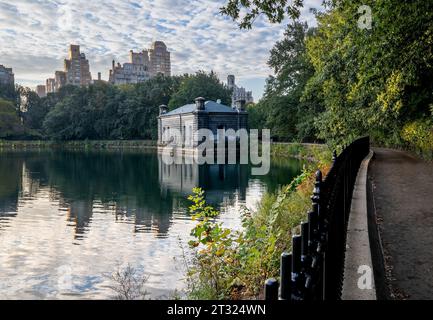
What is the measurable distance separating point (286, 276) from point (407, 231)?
5.94 m

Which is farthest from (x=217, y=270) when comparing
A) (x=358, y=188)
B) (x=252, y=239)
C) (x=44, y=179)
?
(x=44, y=179)

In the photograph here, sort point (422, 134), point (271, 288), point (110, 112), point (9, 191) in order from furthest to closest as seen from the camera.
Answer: point (110, 112)
point (9, 191)
point (422, 134)
point (271, 288)

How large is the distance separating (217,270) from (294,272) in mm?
6040

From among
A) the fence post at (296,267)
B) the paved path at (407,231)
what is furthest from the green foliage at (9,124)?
the fence post at (296,267)

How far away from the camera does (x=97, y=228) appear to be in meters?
14.9

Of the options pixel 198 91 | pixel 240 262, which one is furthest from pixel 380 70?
pixel 198 91

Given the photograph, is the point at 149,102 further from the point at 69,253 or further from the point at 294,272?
the point at 294,272

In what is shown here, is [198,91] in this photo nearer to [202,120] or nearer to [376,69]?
[202,120]

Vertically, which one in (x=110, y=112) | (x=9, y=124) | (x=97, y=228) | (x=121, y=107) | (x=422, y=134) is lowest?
(x=97, y=228)

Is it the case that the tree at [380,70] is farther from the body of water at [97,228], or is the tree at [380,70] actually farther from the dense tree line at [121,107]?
the dense tree line at [121,107]

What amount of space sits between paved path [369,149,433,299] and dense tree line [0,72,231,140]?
215 ft

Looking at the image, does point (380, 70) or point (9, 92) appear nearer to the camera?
point (380, 70)

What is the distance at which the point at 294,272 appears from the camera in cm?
231

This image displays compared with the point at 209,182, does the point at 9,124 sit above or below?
above
